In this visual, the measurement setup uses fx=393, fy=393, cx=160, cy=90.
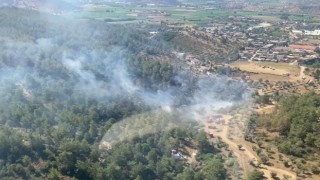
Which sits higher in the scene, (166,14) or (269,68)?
(166,14)

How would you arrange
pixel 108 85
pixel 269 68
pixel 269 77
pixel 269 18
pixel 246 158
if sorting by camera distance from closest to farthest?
pixel 246 158
pixel 108 85
pixel 269 77
pixel 269 68
pixel 269 18

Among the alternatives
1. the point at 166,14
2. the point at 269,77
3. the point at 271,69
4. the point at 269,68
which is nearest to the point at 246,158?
the point at 269,77

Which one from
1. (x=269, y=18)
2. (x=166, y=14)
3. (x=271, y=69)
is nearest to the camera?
(x=271, y=69)

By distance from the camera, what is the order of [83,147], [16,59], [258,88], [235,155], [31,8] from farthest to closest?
[31,8] < [258,88] < [16,59] < [235,155] < [83,147]

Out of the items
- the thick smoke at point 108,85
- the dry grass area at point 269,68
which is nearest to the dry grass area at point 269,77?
the dry grass area at point 269,68

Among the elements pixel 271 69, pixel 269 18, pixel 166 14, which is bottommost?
pixel 271 69

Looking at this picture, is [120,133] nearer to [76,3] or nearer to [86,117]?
[86,117]

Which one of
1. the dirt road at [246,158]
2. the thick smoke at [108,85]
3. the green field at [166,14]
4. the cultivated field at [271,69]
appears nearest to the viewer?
the dirt road at [246,158]

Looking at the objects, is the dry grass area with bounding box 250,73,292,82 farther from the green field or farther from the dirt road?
the green field

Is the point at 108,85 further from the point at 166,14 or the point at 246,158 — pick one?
the point at 166,14

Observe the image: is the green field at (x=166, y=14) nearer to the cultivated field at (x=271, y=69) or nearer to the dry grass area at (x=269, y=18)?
the dry grass area at (x=269, y=18)

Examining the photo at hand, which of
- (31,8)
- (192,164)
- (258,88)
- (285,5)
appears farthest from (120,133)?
(285,5)
